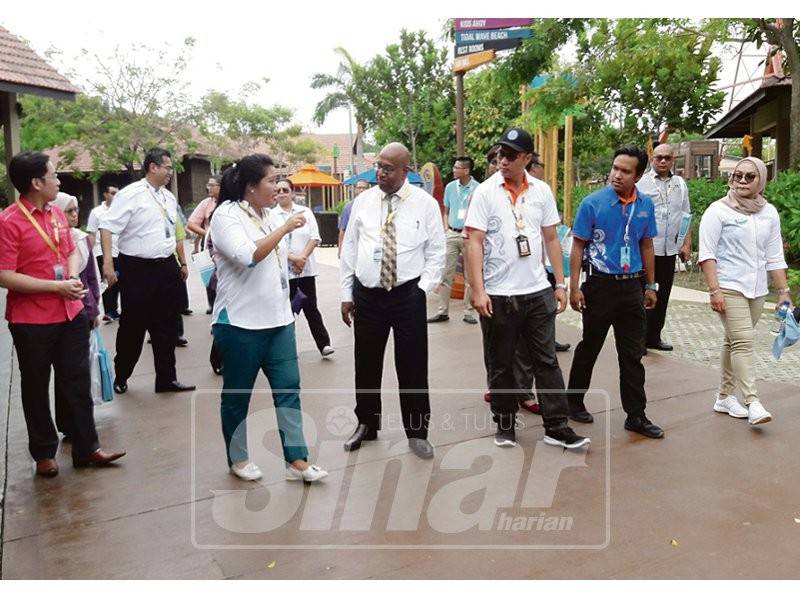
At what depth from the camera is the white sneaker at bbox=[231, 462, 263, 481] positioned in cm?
420

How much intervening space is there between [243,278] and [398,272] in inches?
36.7

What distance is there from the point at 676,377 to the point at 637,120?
18.1 meters

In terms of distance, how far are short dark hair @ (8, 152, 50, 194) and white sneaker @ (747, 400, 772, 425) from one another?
4522mm

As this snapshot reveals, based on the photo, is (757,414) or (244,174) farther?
(757,414)

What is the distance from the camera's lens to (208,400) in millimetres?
5895

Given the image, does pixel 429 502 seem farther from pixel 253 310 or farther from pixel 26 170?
pixel 26 170

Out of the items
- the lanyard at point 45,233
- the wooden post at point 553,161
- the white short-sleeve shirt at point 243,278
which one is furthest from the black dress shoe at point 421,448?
the wooden post at point 553,161

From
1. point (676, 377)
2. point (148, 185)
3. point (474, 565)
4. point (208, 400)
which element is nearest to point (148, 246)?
point (148, 185)

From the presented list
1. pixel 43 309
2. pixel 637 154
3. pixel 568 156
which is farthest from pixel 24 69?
pixel 568 156

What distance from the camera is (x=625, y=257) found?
478 cm

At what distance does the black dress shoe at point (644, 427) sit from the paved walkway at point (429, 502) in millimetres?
89

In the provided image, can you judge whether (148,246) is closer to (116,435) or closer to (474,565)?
(116,435)

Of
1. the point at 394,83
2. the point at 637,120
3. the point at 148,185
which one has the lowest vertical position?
the point at 148,185

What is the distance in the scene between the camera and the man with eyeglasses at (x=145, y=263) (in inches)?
229
